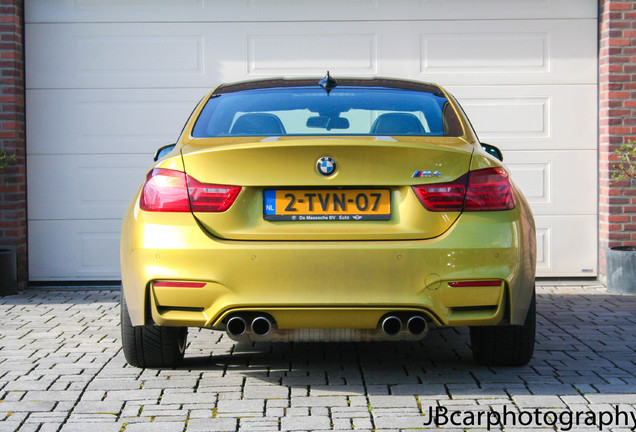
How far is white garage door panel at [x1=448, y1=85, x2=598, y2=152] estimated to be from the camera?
8367 millimetres

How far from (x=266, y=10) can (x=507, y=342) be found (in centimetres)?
494

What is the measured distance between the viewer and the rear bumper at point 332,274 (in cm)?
383

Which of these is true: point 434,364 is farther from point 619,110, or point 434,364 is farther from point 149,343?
point 619,110

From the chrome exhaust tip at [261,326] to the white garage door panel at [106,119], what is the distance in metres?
4.72

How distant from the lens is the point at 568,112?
838cm

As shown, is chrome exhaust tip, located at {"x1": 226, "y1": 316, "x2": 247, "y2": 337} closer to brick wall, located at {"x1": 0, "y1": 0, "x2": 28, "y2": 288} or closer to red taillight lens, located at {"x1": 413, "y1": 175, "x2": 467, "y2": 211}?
red taillight lens, located at {"x1": 413, "y1": 175, "x2": 467, "y2": 211}

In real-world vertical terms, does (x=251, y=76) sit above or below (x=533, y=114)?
above

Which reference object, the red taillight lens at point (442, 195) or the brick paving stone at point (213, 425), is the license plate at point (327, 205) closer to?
the red taillight lens at point (442, 195)

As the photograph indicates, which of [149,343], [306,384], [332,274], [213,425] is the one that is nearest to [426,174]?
[332,274]

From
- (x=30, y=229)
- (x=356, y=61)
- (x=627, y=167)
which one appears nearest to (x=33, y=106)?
(x=30, y=229)

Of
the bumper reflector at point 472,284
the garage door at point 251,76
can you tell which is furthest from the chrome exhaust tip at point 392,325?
the garage door at point 251,76

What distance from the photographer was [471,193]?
12.9 ft

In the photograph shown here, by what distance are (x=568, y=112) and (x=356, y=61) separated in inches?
82.5

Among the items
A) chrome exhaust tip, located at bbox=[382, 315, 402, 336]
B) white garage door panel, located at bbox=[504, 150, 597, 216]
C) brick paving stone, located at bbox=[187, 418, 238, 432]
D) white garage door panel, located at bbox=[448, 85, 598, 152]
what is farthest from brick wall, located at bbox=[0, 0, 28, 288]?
chrome exhaust tip, located at bbox=[382, 315, 402, 336]
